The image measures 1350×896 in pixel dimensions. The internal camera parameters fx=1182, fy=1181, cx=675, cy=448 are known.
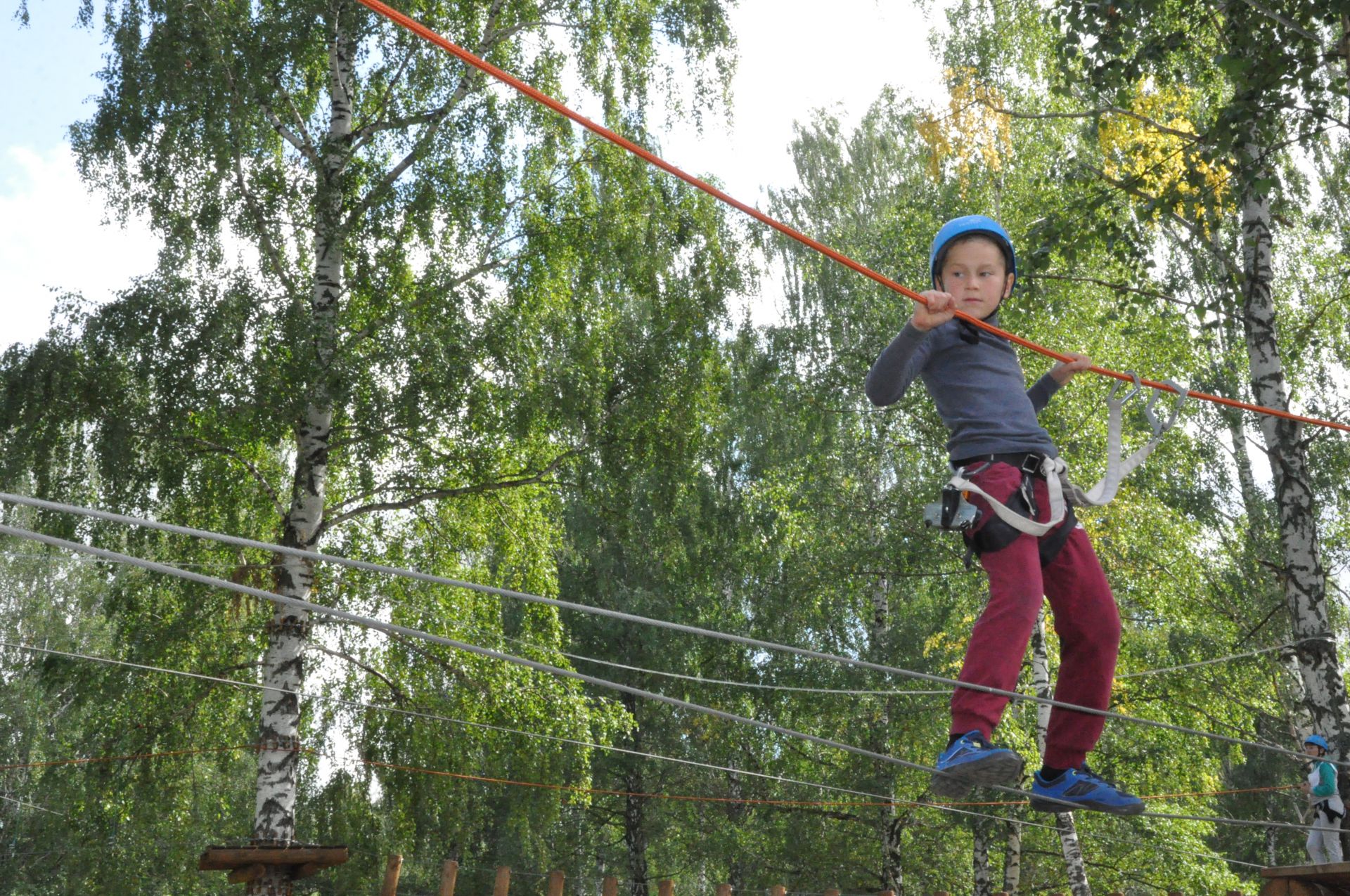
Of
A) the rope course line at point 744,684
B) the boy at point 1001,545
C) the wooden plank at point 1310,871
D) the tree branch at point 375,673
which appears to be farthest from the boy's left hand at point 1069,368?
the tree branch at point 375,673

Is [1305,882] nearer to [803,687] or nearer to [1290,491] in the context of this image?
[1290,491]

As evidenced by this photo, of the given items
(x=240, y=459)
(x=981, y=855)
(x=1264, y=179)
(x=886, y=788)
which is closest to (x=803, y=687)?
(x=886, y=788)

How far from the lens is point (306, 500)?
9.00 m

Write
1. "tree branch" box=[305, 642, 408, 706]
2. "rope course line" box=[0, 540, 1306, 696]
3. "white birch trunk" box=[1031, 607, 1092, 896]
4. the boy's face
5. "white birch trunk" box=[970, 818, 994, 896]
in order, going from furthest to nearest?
"white birch trunk" box=[970, 818, 994, 896]
"white birch trunk" box=[1031, 607, 1092, 896]
"tree branch" box=[305, 642, 408, 706]
"rope course line" box=[0, 540, 1306, 696]
the boy's face

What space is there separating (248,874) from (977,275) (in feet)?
19.4

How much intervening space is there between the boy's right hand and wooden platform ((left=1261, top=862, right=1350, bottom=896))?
264cm

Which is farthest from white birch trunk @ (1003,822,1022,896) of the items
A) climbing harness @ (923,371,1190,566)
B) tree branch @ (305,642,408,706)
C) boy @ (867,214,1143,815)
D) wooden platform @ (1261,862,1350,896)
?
climbing harness @ (923,371,1190,566)

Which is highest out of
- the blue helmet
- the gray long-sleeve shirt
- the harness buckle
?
the blue helmet

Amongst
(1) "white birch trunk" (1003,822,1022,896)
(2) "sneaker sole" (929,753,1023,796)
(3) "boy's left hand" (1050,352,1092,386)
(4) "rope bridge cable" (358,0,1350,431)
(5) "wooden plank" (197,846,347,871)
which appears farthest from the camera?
(1) "white birch trunk" (1003,822,1022,896)

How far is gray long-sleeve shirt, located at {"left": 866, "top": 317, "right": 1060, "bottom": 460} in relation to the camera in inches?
119

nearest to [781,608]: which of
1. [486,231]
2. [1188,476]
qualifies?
[1188,476]

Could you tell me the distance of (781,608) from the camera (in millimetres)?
13992

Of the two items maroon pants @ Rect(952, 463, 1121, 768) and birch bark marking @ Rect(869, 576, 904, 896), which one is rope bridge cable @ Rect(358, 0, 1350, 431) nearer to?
maroon pants @ Rect(952, 463, 1121, 768)

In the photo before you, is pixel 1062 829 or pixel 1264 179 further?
pixel 1062 829
